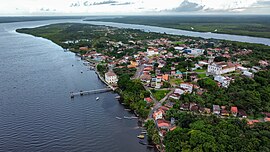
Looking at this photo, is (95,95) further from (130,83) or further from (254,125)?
(254,125)

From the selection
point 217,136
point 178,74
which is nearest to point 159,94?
point 178,74

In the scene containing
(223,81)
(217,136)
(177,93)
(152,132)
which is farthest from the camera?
(223,81)

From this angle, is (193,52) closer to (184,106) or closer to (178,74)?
(178,74)

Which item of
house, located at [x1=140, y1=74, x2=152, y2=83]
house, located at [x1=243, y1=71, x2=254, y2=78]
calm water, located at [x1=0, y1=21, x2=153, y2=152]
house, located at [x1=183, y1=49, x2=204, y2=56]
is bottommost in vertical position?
calm water, located at [x1=0, y1=21, x2=153, y2=152]

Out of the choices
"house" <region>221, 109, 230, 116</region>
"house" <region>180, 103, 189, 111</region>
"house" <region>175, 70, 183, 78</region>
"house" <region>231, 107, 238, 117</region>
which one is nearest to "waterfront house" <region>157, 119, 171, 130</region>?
"house" <region>180, 103, 189, 111</region>

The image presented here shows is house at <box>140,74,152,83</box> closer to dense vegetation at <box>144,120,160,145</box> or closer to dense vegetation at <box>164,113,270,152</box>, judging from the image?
dense vegetation at <box>144,120,160,145</box>

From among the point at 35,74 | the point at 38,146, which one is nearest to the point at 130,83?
the point at 38,146
